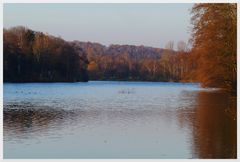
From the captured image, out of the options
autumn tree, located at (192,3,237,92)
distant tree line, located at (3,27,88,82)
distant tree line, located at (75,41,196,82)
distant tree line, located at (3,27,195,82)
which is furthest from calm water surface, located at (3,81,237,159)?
distant tree line, located at (75,41,196,82)

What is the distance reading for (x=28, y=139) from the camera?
1300cm

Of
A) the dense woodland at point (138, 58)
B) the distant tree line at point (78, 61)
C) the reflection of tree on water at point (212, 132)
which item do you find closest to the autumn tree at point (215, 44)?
the dense woodland at point (138, 58)

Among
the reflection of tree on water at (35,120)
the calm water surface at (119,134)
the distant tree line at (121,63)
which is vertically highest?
the distant tree line at (121,63)

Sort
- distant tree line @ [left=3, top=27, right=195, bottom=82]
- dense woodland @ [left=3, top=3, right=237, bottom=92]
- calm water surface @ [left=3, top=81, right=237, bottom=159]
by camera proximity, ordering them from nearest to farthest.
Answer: calm water surface @ [left=3, top=81, right=237, bottom=159], dense woodland @ [left=3, top=3, right=237, bottom=92], distant tree line @ [left=3, top=27, right=195, bottom=82]

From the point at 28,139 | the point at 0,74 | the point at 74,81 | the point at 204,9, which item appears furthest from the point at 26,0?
the point at 74,81

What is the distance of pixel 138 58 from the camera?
78.2 m

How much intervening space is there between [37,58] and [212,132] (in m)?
42.0

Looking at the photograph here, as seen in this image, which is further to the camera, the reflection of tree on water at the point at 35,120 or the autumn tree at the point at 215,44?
the autumn tree at the point at 215,44

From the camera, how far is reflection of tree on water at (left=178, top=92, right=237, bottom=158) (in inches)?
448

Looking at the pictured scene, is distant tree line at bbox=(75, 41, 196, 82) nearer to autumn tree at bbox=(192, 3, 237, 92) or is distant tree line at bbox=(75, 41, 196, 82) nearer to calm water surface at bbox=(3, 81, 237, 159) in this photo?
autumn tree at bbox=(192, 3, 237, 92)

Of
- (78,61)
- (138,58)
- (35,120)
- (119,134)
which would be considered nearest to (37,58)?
(78,61)

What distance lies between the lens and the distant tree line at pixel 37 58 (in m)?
47.4

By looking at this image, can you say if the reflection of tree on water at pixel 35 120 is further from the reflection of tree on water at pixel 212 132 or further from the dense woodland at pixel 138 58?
the dense woodland at pixel 138 58

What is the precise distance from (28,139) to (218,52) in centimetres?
1243
